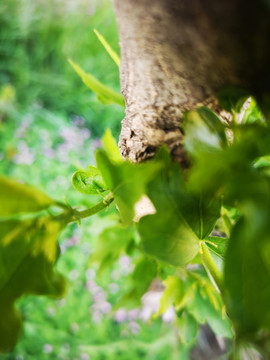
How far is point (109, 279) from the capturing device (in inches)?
66.0

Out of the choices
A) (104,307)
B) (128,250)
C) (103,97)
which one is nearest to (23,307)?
(104,307)

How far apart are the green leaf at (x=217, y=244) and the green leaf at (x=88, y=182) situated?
10 centimetres

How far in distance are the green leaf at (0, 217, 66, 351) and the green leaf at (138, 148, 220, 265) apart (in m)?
0.06

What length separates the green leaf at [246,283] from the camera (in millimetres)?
169

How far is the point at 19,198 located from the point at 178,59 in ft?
0.46

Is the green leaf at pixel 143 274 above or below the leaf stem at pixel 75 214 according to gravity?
below

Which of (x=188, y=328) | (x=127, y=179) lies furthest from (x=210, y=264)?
(x=188, y=328)

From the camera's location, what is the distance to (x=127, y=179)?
0.19 m

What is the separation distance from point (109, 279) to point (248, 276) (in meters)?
1.59

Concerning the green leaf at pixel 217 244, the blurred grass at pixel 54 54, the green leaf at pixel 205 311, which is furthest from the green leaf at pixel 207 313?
the blurred grass at pixel 54 54

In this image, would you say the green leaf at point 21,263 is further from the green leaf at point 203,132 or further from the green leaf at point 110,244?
the green leaf at point 110,244

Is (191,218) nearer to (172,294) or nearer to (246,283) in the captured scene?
(246,283)

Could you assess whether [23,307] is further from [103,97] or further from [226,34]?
[226,34]

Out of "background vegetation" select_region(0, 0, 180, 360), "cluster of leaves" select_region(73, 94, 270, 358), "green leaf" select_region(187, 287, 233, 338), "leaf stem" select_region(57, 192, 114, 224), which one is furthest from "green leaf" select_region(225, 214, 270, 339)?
"background vegetation" select_region(0, 0, 180, 360)
